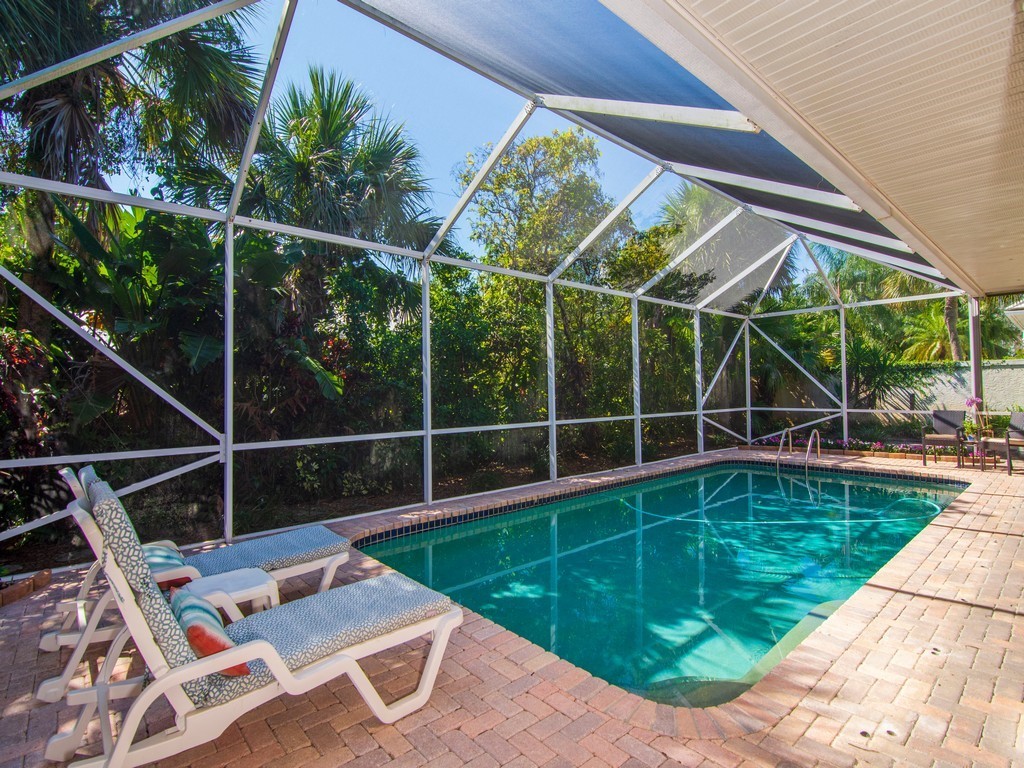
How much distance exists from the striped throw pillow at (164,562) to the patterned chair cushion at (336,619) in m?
0.78

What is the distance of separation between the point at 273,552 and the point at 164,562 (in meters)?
0.61

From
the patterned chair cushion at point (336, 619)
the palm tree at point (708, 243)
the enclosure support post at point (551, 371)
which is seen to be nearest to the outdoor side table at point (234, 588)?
the patterned chair cushion at point (336, 619)

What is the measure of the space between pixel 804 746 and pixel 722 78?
293 centimetres

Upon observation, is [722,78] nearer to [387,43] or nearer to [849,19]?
[849,19]

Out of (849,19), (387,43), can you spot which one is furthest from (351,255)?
(849,19)

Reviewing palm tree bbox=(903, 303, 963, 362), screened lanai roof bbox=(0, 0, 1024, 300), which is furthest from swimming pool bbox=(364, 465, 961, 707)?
palm tree bbox=(903, 303, 963, 362)

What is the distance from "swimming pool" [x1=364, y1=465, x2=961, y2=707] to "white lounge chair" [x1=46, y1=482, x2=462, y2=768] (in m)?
1.55

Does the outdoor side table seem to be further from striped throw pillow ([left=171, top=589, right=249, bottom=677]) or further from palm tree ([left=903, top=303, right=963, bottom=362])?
palm tree ([left=903, top=303, right=963, bottom=362])

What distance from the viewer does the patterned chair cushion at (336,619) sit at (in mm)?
2195

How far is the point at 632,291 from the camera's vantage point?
936cm

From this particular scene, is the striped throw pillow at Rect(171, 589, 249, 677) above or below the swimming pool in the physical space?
above

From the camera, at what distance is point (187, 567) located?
298cm

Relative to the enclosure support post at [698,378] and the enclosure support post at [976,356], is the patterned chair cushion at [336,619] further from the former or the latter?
the enclosure support post at [976,356]

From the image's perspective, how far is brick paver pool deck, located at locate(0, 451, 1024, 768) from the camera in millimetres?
2154
